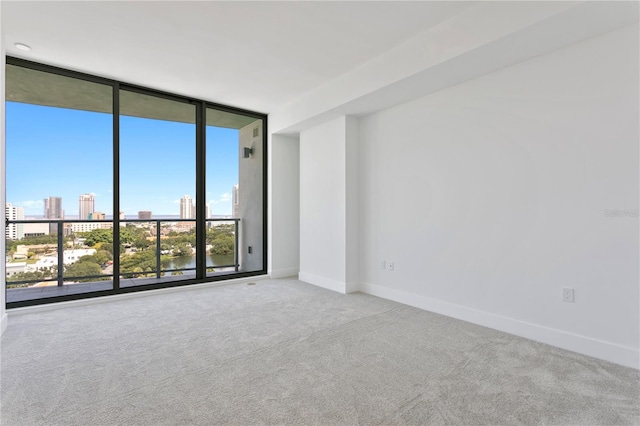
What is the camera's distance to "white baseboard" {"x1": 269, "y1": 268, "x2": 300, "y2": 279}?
511 centimetres

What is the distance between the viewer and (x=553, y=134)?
2.49 metres

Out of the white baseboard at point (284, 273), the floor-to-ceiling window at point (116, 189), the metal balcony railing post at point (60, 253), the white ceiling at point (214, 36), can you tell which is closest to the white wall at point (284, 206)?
the white baseboard at point (284, 273)

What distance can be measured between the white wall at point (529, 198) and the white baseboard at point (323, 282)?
0.62 metres

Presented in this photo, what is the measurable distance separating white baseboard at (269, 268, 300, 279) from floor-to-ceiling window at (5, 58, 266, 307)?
0.82 feet

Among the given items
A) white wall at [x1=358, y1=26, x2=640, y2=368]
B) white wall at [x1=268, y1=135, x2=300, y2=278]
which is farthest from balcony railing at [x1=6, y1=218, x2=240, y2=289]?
white wall at [x1=358, y1=26, x2=640, y2=368]

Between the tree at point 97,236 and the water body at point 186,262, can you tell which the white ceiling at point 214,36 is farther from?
the water body at point 186,262

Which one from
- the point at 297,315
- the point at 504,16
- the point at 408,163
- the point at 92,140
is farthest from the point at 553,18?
the point at 92,140

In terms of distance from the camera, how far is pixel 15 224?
3961mm

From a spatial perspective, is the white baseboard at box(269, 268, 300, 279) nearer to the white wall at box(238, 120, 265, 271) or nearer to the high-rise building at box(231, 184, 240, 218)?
the white wall at box(238, 120, 265, 271)

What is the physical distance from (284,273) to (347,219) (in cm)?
171

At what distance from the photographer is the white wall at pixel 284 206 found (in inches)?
202

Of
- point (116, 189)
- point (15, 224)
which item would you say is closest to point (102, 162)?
point (116, 189)

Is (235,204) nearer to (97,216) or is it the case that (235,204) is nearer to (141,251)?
(141,251)

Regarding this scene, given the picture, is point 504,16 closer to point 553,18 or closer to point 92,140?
point 553,18
